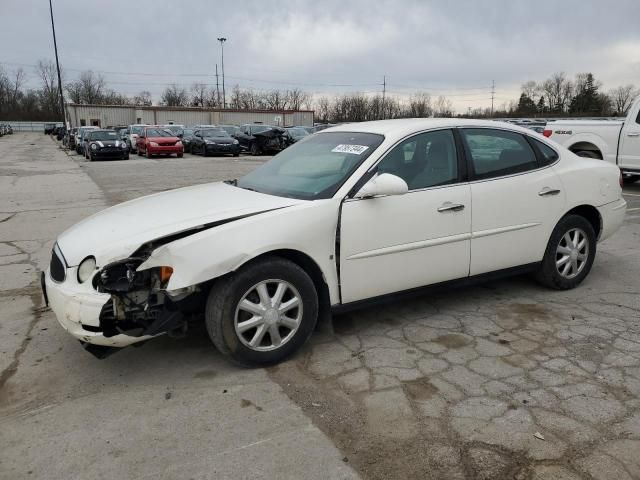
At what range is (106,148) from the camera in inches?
974

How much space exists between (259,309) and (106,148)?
943 inches

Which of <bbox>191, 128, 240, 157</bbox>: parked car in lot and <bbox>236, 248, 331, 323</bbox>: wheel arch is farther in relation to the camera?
<bbox>191, 128, 240, 157</bbox>: parked car in lot

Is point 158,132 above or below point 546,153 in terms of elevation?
above

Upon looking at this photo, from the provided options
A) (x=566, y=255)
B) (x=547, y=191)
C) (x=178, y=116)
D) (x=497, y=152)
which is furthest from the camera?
(x=178, y=116)

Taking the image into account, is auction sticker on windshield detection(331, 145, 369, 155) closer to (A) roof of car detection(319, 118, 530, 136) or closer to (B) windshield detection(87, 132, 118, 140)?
(A) roof of car detection(319, 118, 530, 136)

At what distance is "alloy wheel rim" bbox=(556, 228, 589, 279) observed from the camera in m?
4.77

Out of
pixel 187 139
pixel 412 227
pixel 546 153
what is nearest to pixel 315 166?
pixel 412 227

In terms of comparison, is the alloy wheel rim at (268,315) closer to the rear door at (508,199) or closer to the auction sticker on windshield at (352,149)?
the auction sticker on windshield at (352,149)

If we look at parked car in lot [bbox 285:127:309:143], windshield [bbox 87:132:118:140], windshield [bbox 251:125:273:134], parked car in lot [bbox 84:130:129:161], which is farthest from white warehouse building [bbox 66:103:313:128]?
parked car in lot [bbox 84:130:129:161]

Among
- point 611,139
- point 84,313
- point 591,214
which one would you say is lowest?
point 84,313

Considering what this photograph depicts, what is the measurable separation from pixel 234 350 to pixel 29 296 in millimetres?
2840

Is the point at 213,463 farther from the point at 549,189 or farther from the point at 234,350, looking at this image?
the point at 549,189

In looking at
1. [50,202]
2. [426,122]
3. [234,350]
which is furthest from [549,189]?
[50,202]

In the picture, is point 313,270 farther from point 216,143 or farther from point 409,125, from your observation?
point 216,143
